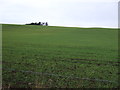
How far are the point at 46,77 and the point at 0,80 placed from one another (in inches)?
74.8

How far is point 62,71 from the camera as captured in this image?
9.45m

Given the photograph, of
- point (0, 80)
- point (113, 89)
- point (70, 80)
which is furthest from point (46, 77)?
point (113, 89)

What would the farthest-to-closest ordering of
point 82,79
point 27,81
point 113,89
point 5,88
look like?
point 82,79
point 27,81
point 113,89
point 5,88

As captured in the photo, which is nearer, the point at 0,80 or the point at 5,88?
the point at 5,88

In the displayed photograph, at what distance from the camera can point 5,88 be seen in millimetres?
6250

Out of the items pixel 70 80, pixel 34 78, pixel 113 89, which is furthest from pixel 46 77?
pixel 113 89

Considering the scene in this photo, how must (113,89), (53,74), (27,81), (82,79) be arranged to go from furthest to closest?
(53,74) < (82,79) < (27,81) < (113,89)

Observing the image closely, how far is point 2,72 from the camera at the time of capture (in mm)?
8898

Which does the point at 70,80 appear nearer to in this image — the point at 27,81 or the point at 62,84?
the point at 62,84

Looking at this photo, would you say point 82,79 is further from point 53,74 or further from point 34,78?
point 34,78

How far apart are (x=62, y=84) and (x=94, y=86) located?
1221 millimetres

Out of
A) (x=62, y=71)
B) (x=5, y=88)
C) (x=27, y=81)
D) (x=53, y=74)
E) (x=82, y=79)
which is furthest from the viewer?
(x=62, y=71)

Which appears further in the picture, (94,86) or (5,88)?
(94,86)

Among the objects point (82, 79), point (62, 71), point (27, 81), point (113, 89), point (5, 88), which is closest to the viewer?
point (5, 88)
